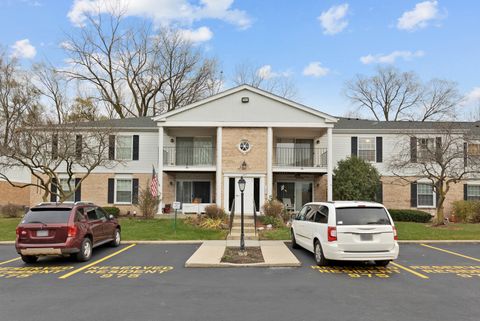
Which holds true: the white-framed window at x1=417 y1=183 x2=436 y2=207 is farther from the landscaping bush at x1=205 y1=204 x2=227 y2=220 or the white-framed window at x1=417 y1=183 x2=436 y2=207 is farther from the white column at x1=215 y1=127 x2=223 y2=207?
the landscaping bush at x1=205 y1=204 x2=227 y2=220

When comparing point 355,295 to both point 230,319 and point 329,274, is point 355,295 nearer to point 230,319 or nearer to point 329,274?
point 329,274

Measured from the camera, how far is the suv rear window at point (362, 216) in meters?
9.91

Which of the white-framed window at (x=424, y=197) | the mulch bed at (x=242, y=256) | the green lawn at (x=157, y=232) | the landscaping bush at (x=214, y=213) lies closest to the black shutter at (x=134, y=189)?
the green lawn at (x=157, y=232)

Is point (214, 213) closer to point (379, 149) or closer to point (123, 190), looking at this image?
point (123, 190)

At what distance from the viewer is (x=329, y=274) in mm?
9500

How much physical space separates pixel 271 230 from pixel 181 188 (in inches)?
348

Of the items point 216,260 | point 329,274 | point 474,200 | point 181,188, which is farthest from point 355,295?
point 474,200

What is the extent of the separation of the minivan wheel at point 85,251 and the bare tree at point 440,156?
616 inches

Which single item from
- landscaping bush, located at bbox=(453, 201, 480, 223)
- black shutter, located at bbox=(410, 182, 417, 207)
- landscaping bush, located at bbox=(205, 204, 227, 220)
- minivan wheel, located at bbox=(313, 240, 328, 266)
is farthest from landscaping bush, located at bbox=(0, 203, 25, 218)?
landscaping bush, located at bbox=(453, 201, 480, 223)

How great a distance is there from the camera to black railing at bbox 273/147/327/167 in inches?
960

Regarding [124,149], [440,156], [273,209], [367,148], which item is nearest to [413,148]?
[440,156]

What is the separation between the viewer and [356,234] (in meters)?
9.72

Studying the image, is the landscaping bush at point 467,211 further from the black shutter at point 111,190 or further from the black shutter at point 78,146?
the black shutter at point 78,146

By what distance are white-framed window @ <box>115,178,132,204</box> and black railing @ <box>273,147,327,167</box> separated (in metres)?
9.35
